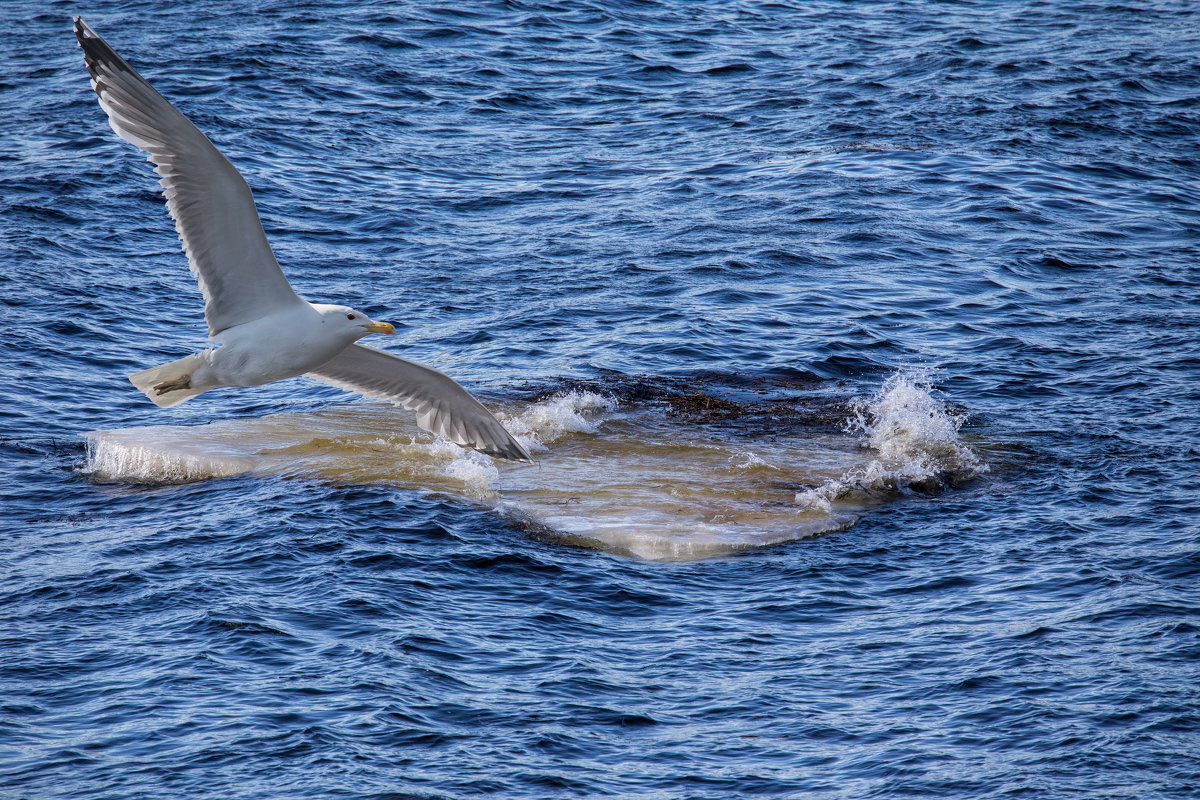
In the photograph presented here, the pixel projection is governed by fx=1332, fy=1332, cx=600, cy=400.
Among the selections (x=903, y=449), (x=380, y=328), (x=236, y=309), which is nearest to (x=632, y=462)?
(x=903, y=449)

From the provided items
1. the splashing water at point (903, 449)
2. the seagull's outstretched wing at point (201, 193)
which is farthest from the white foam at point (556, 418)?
the seagull's outstretched wing at point (201, 193)

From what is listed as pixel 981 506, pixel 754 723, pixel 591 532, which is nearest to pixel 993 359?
pixel 981 506

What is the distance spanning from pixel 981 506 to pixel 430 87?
12.8m

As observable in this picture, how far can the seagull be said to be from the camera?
7512mm

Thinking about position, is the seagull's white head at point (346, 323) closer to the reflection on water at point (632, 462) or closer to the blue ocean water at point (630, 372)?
the blue ocean water at point (630, 372)

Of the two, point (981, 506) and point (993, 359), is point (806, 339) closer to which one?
point (993, 359)

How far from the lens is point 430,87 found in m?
20.3

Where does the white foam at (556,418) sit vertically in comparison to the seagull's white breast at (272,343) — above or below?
below

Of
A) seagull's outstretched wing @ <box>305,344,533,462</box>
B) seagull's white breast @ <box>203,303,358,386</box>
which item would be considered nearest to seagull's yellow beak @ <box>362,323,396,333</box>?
seagull's white breast @ <box>203,303,358,386</box>

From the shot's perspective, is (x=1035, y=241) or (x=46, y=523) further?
(x=1035, y=241)

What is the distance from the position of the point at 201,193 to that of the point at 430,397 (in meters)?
2.49

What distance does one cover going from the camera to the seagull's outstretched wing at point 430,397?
30.9 ft

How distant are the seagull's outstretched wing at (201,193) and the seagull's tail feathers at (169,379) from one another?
30cm

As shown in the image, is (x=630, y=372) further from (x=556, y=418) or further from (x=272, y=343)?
(x=272, y=343)
